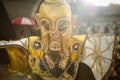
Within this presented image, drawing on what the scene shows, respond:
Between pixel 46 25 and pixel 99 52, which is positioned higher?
pixel 46 25

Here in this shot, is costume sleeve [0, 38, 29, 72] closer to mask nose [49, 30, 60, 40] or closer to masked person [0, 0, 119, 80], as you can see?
masked person [0, 0, 119, 80]

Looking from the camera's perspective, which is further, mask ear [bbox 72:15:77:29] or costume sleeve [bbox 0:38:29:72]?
costume sleeve [bbox 0:38:29:72]

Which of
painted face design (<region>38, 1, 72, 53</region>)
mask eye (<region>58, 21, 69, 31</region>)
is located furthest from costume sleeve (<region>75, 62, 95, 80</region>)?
mask eye (<region>58, 21, 69, 31</region>)

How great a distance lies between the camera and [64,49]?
175cm

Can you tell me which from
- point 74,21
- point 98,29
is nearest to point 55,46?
point 74,21

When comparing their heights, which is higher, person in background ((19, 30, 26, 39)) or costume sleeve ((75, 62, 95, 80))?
person in background ((19, 30, 26, 39))

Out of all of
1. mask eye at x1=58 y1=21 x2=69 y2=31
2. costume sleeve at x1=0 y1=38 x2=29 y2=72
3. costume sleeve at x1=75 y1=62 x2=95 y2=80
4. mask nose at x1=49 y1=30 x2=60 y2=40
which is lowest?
costume sleeve at x1=75 y1=62 x2=95 y2=80

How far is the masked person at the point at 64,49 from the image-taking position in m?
1.71

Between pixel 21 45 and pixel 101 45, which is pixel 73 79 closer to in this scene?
pixel 101 45

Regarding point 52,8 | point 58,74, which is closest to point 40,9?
point 52,8

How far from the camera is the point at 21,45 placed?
180 centimetres

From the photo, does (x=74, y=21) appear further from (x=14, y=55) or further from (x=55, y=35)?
(x=14, y=55)

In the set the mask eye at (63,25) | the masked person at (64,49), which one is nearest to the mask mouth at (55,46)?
the masked person at (64,49)

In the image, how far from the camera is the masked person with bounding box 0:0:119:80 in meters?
1.71
